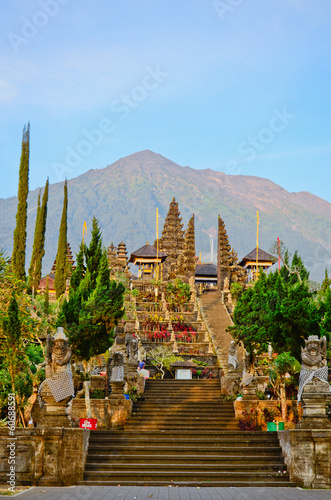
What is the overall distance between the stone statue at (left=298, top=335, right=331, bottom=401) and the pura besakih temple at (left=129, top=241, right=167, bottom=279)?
5061cm

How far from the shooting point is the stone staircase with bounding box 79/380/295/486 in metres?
14.4

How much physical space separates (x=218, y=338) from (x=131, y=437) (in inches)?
829

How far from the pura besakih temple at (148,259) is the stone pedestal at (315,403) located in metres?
51.1

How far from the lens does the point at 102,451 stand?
1603 centimetres

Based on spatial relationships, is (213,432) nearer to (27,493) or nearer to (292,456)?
(292,456)

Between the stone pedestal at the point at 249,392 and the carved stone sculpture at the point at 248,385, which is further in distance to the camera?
the stone pedestal at the point at 249,392

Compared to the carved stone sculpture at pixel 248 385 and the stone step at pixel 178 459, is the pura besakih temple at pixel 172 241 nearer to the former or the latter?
the carved stone sculpture at pixel 248 385

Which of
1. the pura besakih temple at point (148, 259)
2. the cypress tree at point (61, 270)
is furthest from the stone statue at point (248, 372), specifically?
the pura besakih temple at point (148, 259)

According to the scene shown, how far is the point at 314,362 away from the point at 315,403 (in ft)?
3.19

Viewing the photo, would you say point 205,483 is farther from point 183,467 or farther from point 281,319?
point 281,319

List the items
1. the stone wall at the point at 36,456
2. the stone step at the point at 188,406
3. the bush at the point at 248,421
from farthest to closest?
the stone step at the point at 188,406
the bush at the point at 248,421
the stone wall at the point at 36,456

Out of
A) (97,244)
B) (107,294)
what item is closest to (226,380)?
(107,294)

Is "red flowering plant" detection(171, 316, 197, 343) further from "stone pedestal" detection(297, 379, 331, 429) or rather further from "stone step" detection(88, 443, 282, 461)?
"stone pedestal" detection(297, 379, 331, 429)

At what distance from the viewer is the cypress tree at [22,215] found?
32156 millimetres
